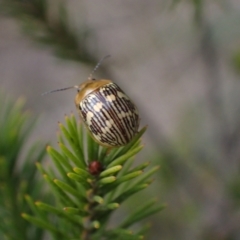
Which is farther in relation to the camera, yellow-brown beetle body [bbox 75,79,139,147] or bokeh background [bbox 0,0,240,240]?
bokeh background [bbox 0,0,240,240]

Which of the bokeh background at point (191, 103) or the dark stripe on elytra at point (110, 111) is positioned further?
the bokeh background at point (191, 103)

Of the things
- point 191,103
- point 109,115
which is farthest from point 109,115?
point 191,103

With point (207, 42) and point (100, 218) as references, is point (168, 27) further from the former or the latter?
point (100, 218)

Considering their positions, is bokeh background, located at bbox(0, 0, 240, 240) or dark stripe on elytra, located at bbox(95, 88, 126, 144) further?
bokeh background, located at bbox(0, 0, 240, 240)

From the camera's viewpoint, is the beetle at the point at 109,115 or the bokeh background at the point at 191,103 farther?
the bokeh background at the point at 191,103

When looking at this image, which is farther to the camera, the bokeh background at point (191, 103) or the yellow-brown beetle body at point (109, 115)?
the bokeh background at point (191, 103)

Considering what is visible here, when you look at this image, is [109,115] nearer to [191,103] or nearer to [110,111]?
[110,111]

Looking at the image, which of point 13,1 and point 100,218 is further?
point 13,1

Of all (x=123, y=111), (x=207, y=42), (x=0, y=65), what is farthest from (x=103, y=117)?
(x=0, y=65)
